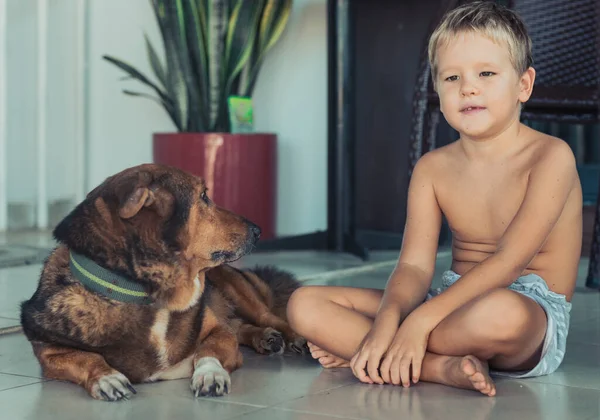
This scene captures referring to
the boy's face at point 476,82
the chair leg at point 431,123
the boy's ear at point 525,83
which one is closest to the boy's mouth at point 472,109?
the boy's face at point 476,82

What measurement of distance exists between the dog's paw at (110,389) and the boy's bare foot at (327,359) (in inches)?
18.2

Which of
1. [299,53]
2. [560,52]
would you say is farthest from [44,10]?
[560,52]

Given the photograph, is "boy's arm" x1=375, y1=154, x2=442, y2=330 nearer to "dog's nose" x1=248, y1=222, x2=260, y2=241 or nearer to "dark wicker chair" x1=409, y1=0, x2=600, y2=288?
"dog's nose" x1=248, y1=222, x2=260, y2=241

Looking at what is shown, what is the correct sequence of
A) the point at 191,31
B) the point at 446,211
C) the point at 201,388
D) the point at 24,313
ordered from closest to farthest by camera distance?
the point at 201,388 → the point at 24,313 → the point at 446,211 → the point at 191,31

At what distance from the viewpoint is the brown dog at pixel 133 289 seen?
193cm

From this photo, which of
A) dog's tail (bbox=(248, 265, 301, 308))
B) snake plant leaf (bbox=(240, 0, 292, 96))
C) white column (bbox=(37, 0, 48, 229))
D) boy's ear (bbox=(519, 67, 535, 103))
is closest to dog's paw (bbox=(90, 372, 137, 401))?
dog's tail (bbox=(248, 265, 301, 308))

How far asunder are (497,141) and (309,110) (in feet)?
8.02

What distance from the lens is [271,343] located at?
2.32 meters

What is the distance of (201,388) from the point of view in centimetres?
→ 188

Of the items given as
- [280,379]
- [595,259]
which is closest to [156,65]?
[595,259]

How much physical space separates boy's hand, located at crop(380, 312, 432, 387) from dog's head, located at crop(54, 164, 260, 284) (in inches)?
17.3

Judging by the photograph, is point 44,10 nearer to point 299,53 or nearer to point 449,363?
point 299,53

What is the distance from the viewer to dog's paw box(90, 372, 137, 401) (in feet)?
5.99

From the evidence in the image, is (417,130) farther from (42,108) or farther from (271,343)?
(42,108)
